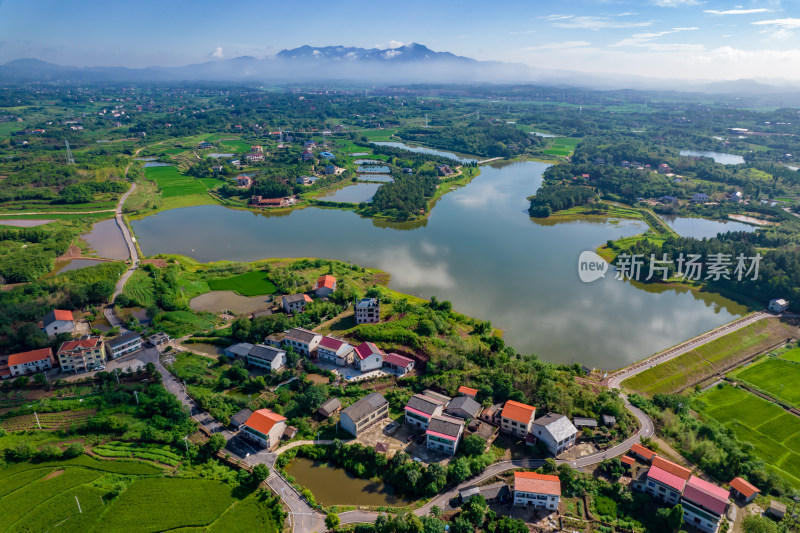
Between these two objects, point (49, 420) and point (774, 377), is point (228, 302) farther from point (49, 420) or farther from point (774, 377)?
point (774, 377)

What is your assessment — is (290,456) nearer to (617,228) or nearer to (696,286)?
(696,286)

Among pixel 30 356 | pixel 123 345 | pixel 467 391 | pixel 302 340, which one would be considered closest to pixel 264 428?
pixel 302 340

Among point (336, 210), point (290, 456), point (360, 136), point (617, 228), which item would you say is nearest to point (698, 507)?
point (290, 456)

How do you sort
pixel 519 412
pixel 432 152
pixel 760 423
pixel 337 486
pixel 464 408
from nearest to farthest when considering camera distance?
pixel 337 486 → pixel 519 412 → pixel 464 408 → pixel 760 423 → pixel 432 152

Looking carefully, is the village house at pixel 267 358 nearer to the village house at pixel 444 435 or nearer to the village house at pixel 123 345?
the village house at pixel 123 345

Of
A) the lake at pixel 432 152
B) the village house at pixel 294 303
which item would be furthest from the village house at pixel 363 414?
the lake at pixel 432 152

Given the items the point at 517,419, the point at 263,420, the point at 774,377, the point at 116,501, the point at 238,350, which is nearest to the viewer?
the point at 116,501

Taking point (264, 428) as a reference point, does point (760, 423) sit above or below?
below
